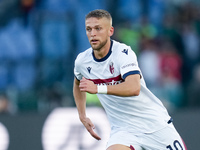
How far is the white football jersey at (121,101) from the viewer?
20.3 feet

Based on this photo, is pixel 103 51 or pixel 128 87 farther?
pixel 103 51

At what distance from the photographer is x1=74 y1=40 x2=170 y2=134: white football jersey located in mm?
6191

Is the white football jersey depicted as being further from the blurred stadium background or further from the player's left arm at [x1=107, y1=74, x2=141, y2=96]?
the blurred stadium background

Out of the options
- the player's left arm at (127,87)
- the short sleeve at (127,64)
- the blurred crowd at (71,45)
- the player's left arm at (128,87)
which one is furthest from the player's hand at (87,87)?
the blurred crowd at (71,45)

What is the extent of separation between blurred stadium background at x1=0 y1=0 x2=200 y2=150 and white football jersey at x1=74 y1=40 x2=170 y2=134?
430 centimetres

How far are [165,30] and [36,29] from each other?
9.63 ft

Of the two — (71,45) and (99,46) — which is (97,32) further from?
(71,45)

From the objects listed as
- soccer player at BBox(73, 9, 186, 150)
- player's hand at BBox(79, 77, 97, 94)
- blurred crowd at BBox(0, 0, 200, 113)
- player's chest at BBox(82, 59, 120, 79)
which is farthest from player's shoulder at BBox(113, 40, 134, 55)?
blurred crowd at BBox(0, 0, 200, 113)

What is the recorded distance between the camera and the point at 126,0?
1302 centimetres

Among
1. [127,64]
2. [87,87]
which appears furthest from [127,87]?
[87,87]

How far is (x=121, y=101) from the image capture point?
6309 mm

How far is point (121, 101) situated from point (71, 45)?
6.31 metres

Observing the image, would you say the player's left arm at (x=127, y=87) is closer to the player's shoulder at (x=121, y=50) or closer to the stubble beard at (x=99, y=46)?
the player's shoulder at (x=121, y=50)

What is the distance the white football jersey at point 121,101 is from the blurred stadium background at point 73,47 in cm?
430
